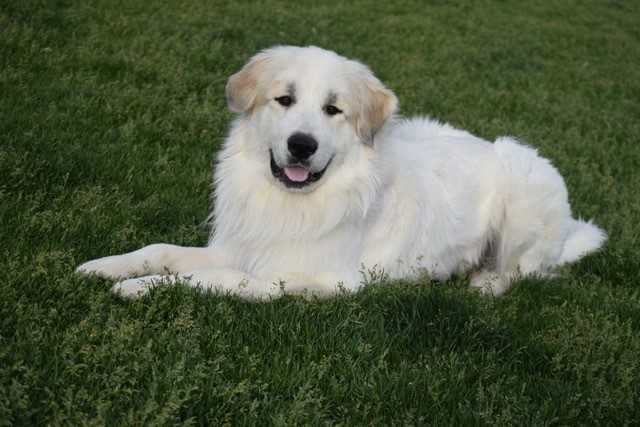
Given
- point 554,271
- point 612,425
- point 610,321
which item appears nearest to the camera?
point 612,425

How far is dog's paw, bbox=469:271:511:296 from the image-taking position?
4770 mm

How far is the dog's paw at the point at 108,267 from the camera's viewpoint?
381 centimetres

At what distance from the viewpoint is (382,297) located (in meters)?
4.07

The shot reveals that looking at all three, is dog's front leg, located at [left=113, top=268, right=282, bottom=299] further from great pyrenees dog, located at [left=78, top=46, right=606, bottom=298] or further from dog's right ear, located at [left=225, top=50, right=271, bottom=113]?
dog's right ear, located at [left=225, top=50, right=271, bottom=113]

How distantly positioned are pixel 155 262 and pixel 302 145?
3.53 feet

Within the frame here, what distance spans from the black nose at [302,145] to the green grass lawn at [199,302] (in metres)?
0.83

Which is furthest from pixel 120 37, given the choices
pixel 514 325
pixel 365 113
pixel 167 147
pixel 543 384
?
pixel 543 384

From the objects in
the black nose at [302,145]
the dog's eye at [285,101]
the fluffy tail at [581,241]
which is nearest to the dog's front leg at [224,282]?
the black nose at [302,145]

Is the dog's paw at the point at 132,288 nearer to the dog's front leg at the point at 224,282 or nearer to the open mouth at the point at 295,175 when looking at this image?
→ the dog's front leg at the point at 224,282

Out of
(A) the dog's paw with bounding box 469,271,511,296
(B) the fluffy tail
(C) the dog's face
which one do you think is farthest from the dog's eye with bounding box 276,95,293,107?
(B) the fluffy tail

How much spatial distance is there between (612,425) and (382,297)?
4.44 ft

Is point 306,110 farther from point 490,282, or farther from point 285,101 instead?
point 490,282

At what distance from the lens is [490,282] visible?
16.2 ft

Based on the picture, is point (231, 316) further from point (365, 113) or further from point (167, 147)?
point (167, 147)
